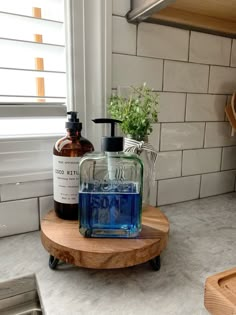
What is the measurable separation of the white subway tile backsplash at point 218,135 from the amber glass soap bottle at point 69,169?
49 cm

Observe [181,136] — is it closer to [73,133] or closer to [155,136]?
[155,136]

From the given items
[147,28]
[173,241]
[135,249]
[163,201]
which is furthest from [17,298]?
[147,28]

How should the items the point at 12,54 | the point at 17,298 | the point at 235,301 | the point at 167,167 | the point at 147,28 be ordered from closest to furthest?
the point at 235,301, the point at 17,298, the point at 12,54, the point at 147,28, the point at 167,167

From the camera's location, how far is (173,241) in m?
0.63

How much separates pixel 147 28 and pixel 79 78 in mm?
243

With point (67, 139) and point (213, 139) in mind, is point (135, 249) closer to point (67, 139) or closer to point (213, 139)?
point (67, 139)

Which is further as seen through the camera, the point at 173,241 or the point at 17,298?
the point at 173,241

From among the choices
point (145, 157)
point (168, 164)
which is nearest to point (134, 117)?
point (145, 157)

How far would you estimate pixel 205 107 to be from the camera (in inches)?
33.9

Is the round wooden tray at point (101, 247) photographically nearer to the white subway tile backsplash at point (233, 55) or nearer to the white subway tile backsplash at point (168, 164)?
the white subway tile backsplash at point (168, 164)

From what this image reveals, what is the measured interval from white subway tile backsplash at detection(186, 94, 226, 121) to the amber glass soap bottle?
41cm

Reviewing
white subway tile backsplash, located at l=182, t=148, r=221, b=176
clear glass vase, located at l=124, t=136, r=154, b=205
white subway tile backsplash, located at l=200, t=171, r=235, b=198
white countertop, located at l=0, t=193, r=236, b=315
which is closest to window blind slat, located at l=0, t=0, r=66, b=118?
clear glass vase, located at l=124, t=136, r=154, b=205

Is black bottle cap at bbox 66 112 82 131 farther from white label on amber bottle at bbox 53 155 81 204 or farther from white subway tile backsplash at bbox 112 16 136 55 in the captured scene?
white subway tile backsplash at bbox 112 16 136 55

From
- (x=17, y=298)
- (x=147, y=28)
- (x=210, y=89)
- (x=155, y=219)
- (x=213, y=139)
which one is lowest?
(x=17, y=298)
